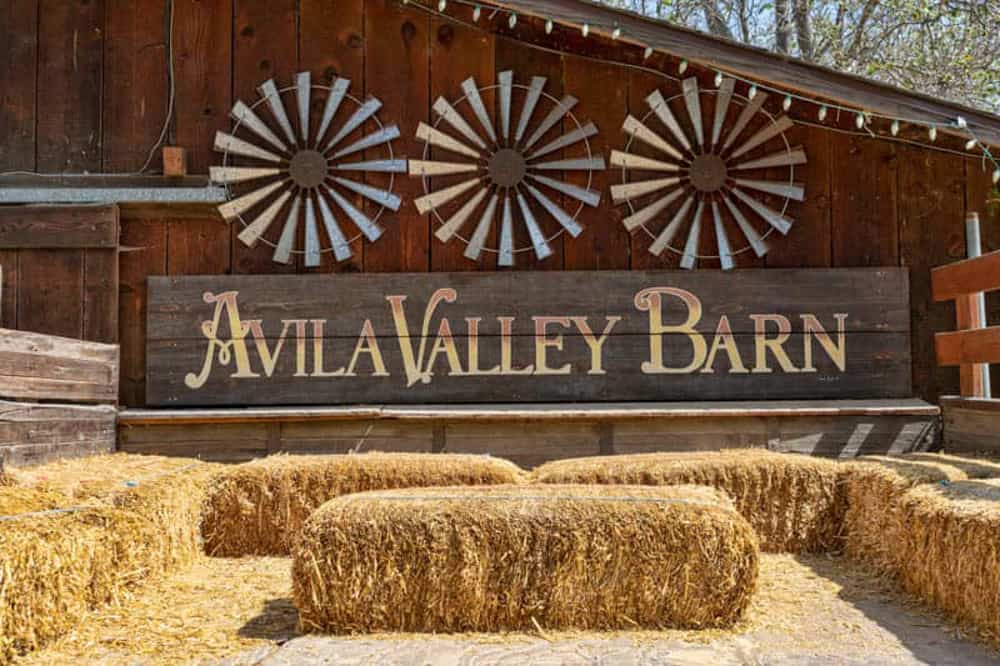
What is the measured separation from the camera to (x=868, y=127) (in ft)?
22.4

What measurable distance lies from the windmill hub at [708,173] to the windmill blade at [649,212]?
14cm

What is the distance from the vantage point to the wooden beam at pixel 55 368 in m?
5.23

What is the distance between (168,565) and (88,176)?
3.07m

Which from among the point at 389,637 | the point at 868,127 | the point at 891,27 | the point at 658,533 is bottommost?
the point at 389,637

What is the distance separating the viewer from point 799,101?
683cm

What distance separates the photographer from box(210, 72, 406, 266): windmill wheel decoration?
6.79 m

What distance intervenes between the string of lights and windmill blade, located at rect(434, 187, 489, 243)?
45.5 inches

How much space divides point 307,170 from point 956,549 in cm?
472

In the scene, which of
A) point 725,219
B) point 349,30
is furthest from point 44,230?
point 725,219

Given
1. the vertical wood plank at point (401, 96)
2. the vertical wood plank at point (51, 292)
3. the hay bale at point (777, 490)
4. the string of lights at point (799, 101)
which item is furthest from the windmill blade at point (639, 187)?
the vertical wood plank at point (51, 292)

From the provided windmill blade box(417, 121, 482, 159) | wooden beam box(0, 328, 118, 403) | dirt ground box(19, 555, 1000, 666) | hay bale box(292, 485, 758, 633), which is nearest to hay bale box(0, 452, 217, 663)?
dirt ground box(19, 555, 1000, 666)

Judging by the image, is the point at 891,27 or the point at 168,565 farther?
the point at 891,27

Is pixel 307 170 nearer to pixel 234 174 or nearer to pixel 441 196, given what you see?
pixel 234 174

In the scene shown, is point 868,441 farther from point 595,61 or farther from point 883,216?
point 595,61
